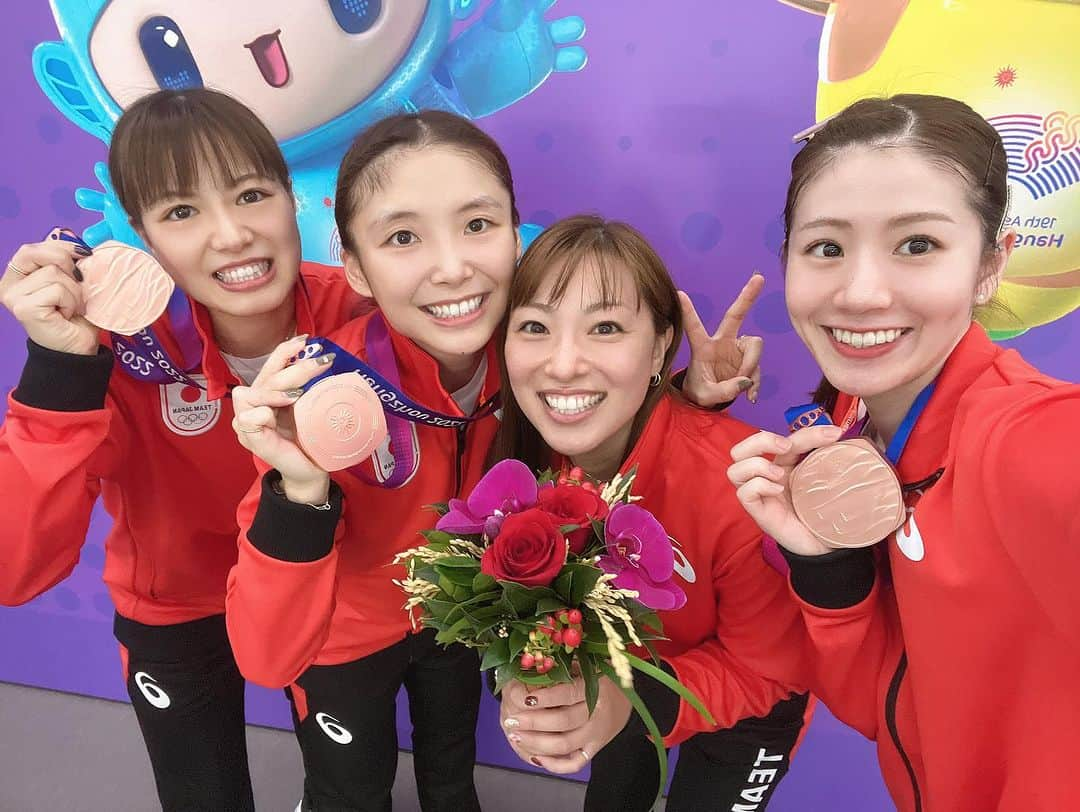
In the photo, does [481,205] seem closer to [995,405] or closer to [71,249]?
[71,249]

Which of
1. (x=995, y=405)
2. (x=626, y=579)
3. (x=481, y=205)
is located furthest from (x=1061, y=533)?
(x=481, y=205)

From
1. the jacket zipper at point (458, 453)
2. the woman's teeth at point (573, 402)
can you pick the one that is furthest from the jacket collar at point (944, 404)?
the jacket zipper at point (458, 453)

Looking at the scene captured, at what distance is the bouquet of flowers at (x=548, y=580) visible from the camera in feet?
3.34

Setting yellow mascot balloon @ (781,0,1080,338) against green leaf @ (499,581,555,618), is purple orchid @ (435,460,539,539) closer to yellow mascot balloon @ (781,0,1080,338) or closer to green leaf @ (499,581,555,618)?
green leaf @ (499,581,555,618)

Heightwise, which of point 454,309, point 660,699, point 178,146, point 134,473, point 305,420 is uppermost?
point 178,146

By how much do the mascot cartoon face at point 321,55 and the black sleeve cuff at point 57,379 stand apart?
30.9 inches

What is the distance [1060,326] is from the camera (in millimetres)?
1741

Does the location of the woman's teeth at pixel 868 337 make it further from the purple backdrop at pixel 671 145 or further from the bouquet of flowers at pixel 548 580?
the purple backdrop at pixel 671 145

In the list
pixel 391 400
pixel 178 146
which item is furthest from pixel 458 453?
pixel 178 146

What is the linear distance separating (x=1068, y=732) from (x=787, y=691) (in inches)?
21.9

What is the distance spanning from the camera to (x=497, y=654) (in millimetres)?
1058

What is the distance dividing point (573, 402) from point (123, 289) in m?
0.92

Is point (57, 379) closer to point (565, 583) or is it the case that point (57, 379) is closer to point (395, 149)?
point (395, 149)

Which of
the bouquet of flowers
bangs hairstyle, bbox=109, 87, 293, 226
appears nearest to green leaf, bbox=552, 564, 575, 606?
the bouquet of flowers
